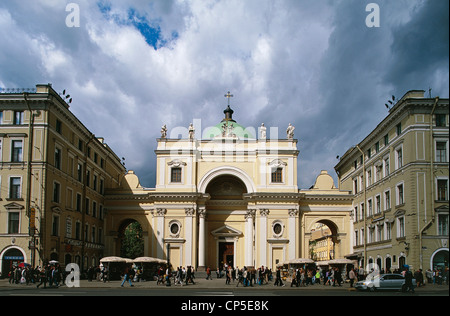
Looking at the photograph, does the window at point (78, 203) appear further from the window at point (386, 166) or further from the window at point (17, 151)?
the window at point (386, 166)

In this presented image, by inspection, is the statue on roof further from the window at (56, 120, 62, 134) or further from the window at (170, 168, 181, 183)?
the window at (56, 120, 62, 134)

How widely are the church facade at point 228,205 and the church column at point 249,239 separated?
0.42ft

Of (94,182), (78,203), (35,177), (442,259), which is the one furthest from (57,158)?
(442,259)

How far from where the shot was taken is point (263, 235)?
61.7 meters

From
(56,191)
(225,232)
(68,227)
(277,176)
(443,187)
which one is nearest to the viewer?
(443,187)

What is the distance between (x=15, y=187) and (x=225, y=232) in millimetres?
29297

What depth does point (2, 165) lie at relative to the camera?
43.6 m

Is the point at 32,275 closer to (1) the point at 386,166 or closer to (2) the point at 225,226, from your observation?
(1) the point at 386,166

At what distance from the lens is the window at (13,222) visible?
43.1 meters

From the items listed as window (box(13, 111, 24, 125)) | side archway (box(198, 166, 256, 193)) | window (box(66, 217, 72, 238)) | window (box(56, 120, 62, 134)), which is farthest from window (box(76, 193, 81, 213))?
side archway (box(198, 166, 256, 193))

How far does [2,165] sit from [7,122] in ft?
12.3
